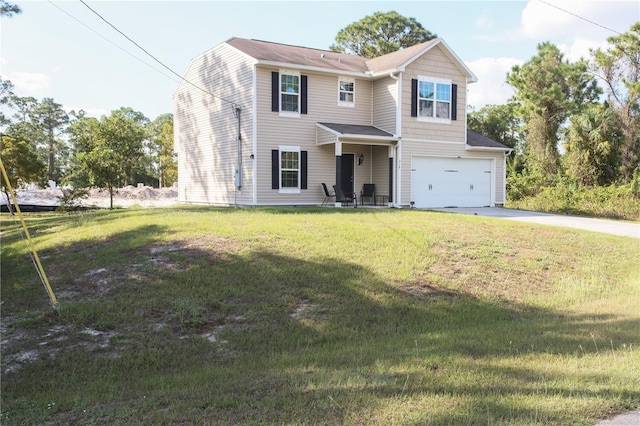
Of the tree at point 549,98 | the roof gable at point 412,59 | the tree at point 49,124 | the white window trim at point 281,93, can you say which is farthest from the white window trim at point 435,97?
the tree at point 49,124

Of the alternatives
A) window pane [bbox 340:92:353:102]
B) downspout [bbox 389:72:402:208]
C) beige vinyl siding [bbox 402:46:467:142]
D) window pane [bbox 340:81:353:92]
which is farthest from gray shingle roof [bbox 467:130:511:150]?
window pane [bbox 340:81:353:92]

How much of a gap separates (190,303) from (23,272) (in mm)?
4154

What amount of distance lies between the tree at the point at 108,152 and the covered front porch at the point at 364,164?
11.6 meters

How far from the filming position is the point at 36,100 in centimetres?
6644

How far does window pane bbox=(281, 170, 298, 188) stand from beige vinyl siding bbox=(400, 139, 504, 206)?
4.19 meters

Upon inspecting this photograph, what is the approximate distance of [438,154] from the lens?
838 inches

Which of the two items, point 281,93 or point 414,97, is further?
point 414,97

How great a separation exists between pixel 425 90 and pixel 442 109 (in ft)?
3.77

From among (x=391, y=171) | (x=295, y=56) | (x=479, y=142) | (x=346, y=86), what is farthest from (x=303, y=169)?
(x=479, y=142)

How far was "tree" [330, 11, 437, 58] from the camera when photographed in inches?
1635

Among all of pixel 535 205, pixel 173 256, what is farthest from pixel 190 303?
pixel 535 205

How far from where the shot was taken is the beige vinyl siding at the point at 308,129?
18.7m

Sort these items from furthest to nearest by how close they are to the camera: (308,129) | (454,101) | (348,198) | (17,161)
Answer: (17,161)
(454,101)
(348,198)
(308,129)

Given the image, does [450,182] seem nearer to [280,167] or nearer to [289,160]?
[289,160]
